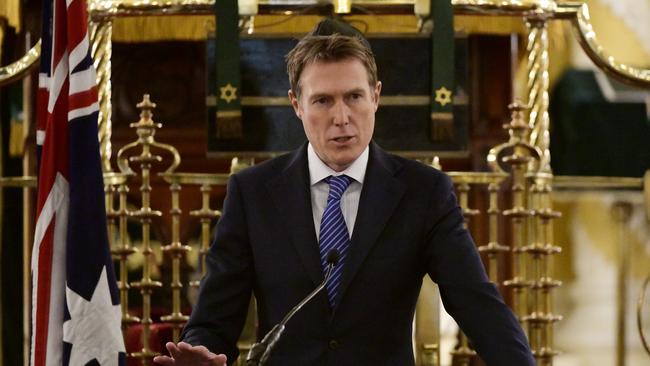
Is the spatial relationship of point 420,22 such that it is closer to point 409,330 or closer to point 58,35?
point 58,35

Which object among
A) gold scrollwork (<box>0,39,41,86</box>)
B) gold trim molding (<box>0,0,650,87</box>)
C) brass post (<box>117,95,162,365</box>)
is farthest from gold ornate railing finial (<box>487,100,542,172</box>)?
gold scrollwork (<box>0,39,41,86</box>)

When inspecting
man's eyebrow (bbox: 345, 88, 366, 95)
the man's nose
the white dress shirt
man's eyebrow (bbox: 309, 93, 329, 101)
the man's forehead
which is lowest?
the white dress shirt

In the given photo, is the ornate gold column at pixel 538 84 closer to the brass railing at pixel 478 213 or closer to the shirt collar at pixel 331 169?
the brass railing at pixel 478 213

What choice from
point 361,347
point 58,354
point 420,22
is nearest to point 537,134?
point 420,22

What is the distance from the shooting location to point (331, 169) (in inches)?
136

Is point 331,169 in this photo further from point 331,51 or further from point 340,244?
point 331,51

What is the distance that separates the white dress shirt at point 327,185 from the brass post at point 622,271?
3675 mm

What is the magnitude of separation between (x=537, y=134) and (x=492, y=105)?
147 centimetres

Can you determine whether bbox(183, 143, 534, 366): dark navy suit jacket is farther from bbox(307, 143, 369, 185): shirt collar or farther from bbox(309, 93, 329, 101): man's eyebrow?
bbox(309, 93, 329, 101): man's eyebrow

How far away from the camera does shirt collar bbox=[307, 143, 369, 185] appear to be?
3453 mm

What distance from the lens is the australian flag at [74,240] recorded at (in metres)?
4.48

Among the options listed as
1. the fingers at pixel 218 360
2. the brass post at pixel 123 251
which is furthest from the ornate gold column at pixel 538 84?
the fingers at pixel 218 360

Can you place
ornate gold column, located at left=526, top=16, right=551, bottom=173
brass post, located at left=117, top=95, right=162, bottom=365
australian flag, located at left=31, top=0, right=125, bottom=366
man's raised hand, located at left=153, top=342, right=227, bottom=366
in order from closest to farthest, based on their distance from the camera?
1. man's raised hand, located at left=153, top=342, right=227, bottom=366
2. australian flag, located at left=31, top=0, right=125, bottom=366
3. brass post, located at left=117, top=95, right=162, bottom=365
4. ornate gold column, located at left=526, top=16, right=551, bottom=173

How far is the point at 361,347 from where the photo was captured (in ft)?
10.9
